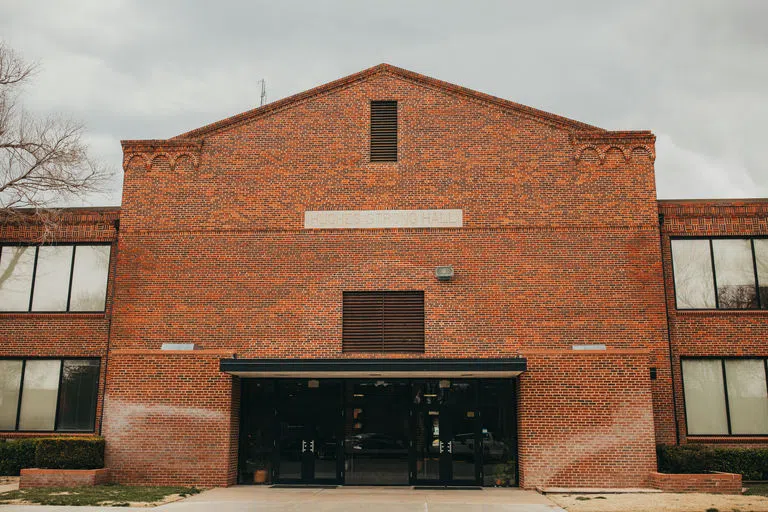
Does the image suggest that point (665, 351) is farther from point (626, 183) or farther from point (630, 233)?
point (626, 183)

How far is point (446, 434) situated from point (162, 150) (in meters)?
11.8

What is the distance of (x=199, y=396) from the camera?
1866 cm

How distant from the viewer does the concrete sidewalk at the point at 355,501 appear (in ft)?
47.5

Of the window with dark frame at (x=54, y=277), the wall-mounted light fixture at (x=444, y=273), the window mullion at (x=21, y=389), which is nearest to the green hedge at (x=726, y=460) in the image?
the wall-mounted light fixture at (x=444, y=273)

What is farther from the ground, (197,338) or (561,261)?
(561,261)

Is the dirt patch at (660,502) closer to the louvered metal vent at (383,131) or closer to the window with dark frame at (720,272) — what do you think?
the window with dark frame at (720,272)

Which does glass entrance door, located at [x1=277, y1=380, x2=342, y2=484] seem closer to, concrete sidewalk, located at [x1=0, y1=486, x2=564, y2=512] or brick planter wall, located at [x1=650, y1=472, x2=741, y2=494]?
concrete sidewalk, located at [x1=0, y1=486, x2=564, y2=512]

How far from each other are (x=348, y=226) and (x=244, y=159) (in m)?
3.84

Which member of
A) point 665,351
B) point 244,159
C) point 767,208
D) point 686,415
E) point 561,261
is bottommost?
point 686,415

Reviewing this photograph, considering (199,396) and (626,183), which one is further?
(626,183)

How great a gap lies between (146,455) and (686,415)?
15.1 m

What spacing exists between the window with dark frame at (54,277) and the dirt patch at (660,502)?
14.6 meters

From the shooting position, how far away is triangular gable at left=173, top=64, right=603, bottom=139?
20453 mm

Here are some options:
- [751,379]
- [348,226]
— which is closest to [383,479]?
[348,226]
